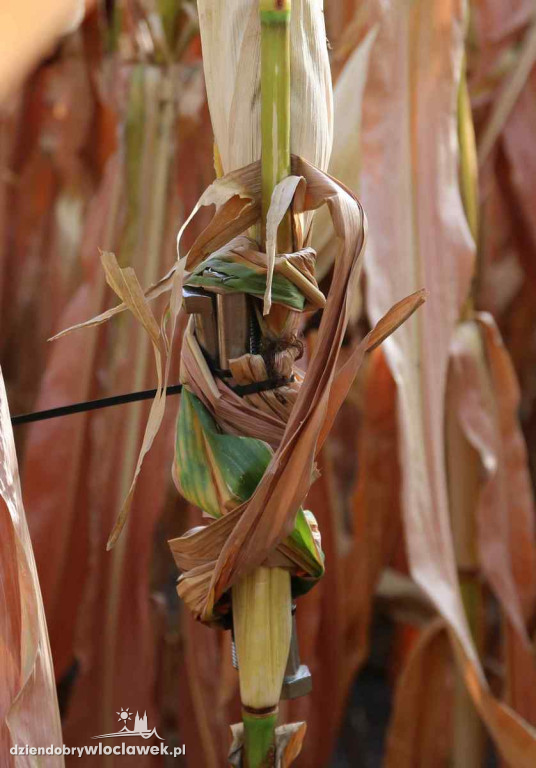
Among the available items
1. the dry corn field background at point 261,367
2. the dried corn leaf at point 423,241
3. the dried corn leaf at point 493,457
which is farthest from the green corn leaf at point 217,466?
the dried corn leaf at point 493,457

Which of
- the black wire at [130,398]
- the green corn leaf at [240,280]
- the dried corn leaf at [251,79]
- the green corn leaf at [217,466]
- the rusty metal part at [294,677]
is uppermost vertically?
the dried corn leaf at [251,79]

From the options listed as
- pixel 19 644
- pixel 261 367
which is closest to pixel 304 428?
pixel 261 367

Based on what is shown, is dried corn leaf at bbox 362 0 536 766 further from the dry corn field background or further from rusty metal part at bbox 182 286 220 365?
rusty metal part at bbox 182 286 220 365

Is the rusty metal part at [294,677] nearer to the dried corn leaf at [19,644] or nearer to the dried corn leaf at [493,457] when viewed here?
the dried corn leaf at [19,644]

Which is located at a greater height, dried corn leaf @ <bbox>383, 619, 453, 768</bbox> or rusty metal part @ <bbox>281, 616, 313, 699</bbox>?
rusty metal part @ <bbox>281, 616, 313, 699</bbox>

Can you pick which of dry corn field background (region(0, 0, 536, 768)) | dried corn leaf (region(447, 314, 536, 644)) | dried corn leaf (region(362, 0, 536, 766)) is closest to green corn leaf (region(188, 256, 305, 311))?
dry corn field background (region(0, 0, 536, 768))

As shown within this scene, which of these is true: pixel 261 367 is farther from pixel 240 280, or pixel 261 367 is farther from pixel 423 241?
pixel 423 241

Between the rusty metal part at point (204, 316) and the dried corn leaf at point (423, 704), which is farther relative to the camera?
the dried corn leaf at point (423, 704)

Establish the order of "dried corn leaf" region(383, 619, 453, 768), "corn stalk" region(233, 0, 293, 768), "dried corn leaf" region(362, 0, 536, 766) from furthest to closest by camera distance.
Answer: "dried corn leaf" region(383, 619, 453, 768), "dried corn leaf" region(362, 0, 536, 766), "corn stalk" region(233, 0, 293, 768)

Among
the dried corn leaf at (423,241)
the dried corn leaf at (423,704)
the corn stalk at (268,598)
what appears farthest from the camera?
the dried corn leaf at (423,704)
